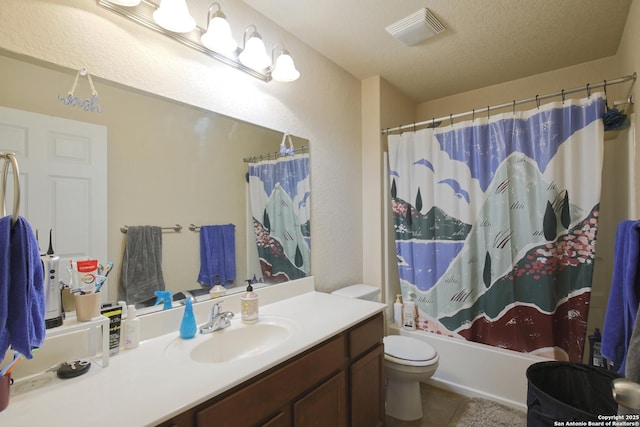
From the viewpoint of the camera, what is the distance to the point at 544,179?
1944mm

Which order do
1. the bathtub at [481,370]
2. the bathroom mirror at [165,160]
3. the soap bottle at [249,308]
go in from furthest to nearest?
the bathtub at [481,370] < the soap bottle at [249,308] < the bathroom mirror at [165,160]

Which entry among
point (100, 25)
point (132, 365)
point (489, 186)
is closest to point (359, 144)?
point (489, 186)

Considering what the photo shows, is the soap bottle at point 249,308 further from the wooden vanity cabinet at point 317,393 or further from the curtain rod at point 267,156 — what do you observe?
the curtain rod at point 267,156

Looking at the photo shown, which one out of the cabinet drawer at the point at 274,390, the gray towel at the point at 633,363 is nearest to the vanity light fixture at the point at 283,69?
the cabinet drawer at the point at 274,390

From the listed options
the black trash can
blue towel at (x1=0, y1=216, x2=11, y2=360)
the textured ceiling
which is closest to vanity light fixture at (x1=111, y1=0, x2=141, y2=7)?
the textured ceiling

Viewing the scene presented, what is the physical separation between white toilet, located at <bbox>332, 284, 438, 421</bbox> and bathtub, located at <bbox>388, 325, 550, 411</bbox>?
41cm

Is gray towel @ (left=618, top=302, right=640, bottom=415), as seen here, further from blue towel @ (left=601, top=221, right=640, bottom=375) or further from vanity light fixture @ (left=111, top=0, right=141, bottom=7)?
vanity light fixture @ (left=111, top=0, right=141, bottom=7)

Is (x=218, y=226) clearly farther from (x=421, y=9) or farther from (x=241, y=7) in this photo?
(x=421, y=9)

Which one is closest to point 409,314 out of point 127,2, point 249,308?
point 249,308

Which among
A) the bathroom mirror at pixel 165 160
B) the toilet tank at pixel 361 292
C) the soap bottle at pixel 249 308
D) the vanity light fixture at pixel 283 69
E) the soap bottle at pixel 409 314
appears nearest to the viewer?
the bathroom mirror at pixel 165 160

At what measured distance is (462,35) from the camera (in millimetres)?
1972

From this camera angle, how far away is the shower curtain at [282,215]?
1765 millimetres

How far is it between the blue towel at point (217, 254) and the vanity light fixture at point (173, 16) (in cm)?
87

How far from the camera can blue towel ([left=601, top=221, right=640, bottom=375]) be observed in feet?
3.07
